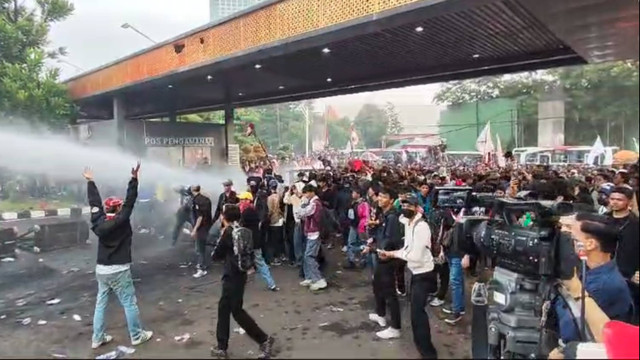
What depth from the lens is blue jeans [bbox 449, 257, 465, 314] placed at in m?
5.37

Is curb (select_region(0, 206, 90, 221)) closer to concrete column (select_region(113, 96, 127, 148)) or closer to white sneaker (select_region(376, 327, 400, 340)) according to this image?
concrete column (select_region(113, 96, 127, 148))

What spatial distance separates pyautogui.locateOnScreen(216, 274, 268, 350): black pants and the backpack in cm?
14

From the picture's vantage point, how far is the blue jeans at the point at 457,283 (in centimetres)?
537

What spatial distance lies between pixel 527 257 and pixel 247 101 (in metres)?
19.0

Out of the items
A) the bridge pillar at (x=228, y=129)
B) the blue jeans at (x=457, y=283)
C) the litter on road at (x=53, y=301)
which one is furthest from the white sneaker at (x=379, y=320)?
the bridge pillar at (x=228, y=129)

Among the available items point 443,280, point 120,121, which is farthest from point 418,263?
point 120,121

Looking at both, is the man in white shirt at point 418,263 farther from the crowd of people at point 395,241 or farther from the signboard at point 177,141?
the signboard at point 177,141

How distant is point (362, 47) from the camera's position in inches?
402

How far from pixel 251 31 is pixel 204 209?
133 inches

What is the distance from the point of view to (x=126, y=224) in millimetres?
4922

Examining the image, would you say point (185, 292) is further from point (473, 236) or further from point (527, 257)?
point (527, 257)

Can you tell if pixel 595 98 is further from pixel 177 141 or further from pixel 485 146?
pixel 177 141

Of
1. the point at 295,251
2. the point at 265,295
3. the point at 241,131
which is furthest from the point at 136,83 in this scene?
the point at 241,131

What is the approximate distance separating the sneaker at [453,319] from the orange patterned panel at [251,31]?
391 centimetres
